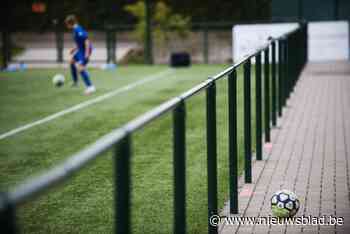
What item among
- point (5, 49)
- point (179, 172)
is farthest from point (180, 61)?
point (179, 172)

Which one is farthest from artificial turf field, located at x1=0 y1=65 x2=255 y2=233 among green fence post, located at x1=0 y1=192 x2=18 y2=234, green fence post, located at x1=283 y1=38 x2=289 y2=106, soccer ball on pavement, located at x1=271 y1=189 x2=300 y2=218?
green fence post, located at x1=283 y1=38 x2=289 y2=106

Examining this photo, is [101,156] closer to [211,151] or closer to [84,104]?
[211,151]

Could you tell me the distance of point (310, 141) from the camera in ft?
40.4

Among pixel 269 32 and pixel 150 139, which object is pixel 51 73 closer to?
pixel 269 32

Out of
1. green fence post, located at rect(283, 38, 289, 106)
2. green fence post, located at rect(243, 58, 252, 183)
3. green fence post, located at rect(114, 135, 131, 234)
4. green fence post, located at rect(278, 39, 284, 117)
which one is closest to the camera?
green fence post, located at rect(114, 135, 131, 234)

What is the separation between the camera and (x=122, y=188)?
12.2 ft

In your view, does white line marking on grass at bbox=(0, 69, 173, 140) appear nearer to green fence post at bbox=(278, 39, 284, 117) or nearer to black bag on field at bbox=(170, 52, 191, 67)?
black bag on field at bbox=(170, 52, 191, 67)

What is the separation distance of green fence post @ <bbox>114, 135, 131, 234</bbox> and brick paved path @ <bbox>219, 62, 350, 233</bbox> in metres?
3.45

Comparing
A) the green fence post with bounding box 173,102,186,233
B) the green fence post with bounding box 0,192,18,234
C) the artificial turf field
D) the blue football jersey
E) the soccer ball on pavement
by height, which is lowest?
the artificial turf field

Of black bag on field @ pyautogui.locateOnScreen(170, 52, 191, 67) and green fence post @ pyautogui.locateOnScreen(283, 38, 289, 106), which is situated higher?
green fence post @ pyautogui.locateOnScreen(283, 38, 289, 106)

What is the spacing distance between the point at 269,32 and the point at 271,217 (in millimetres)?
20996

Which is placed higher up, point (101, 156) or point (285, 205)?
point (101, 156)

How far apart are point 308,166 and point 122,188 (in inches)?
269

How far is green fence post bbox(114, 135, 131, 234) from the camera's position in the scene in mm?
3680
